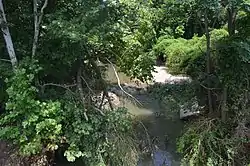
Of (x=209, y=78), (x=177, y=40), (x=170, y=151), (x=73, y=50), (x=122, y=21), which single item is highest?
(x=122, y=21)

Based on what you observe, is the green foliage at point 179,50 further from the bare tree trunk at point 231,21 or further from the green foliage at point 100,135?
the green foliage at point 100,135

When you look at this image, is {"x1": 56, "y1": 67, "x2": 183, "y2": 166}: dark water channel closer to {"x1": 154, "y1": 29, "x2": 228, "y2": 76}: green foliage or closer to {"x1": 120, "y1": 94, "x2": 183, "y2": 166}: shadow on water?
{"x1": 120, "y1": 94, "x2": 183, "y2": 166}: shadow on water

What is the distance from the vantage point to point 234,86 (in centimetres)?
498

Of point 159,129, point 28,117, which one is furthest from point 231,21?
point 28,117

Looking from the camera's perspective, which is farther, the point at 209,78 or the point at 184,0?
the point at 209,78

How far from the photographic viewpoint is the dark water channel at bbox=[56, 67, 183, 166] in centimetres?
596

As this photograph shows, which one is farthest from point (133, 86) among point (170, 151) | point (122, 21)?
point (122, 21)

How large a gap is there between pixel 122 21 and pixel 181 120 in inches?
124

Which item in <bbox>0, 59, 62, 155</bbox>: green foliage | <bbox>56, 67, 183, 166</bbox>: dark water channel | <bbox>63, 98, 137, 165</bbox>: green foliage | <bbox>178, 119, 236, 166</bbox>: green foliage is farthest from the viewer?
<bbox>56, 67, 183, 166</bbox>: dark water channel

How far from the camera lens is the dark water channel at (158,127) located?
5957 mm

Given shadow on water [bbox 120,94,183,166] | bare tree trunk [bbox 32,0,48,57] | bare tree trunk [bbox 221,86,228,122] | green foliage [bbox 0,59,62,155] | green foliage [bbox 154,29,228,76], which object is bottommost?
shadow on water [bbox 120,94,183,166]

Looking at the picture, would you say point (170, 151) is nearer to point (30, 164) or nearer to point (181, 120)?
point (181, 120)

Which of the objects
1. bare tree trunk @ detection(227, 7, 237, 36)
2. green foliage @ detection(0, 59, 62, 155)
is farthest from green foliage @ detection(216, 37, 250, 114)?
green foliage @ detection(0, 59, 62, 155)

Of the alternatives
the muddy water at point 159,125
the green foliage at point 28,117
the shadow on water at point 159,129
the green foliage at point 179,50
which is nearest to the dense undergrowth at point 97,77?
the green foliage at point 28,117
